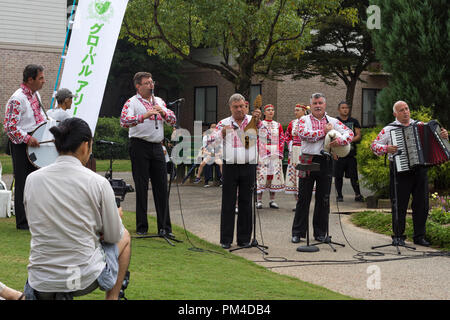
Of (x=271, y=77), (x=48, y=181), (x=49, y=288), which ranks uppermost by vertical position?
(x=271, y=77)

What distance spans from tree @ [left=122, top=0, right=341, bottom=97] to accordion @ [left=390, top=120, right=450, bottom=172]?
8.81 metres

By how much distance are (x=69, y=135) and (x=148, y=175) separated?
4.75 metres

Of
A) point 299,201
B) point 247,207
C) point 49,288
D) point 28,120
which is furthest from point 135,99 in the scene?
point 49,288

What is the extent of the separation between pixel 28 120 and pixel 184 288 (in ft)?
13.3

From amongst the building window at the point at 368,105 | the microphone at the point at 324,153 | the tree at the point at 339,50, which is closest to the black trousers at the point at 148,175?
the microphone at the point at 324,153

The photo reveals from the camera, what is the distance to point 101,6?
1061 centimetres

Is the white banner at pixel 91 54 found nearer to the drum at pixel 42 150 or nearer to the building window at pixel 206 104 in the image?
the drum at pixel 42 150

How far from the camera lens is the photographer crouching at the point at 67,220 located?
3.99 m

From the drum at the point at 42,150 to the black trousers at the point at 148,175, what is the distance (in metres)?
1.09

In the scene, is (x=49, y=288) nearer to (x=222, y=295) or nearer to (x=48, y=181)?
(x=48, y=181)

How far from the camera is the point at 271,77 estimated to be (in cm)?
2762

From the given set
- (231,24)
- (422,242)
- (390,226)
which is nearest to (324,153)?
(422,242)

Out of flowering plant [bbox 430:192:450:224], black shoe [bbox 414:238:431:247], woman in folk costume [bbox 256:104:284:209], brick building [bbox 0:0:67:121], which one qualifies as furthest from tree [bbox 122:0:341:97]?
brick building [bbox 0:0:67:121]

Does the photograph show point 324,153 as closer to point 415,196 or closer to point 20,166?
point 415,196
